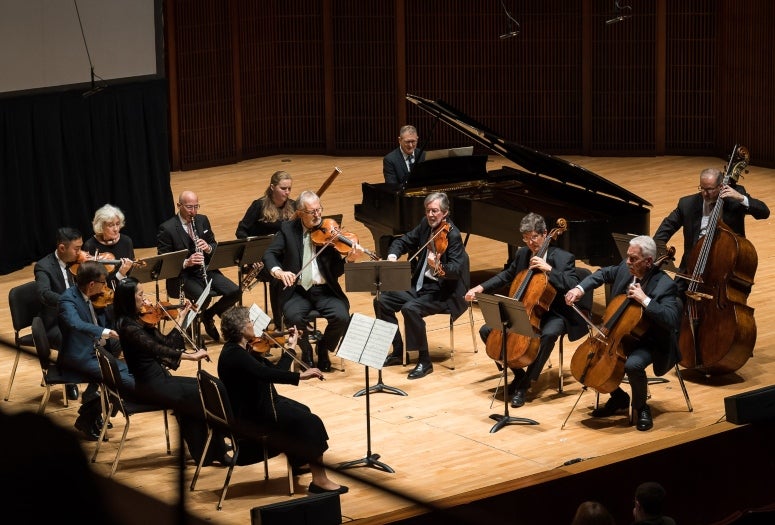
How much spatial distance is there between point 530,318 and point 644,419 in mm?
878

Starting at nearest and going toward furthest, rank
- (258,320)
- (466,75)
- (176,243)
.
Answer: (258,320)
(176,243)
(466,75)

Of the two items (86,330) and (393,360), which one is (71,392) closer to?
(86,330)

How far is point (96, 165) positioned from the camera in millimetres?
11195

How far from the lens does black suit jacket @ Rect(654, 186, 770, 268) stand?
7.80 meters

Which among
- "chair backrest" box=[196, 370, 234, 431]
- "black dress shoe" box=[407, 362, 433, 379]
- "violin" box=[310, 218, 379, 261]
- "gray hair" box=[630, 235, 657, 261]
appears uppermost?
"gray hair" box=[630, 235, 657, 261]

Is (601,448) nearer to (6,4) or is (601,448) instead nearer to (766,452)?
(766,452)

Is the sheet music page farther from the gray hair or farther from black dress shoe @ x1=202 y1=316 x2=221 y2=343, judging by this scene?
black dress shoe @ x1=202 y1=316 x2=221 y2=343

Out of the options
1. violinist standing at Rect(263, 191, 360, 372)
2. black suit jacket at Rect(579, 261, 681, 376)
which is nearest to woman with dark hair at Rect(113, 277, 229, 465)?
violinist standing at Rect(263, 191, 360, 372)

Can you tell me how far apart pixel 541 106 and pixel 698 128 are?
189cm

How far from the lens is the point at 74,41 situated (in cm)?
1092

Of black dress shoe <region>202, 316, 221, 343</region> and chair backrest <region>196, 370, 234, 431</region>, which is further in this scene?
black dress shoe <region>202, 316, 221, 343</region>

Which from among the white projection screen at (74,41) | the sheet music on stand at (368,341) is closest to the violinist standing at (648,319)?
the sheet music on stand at (368,341)

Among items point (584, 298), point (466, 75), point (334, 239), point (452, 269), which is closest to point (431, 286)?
point (452, 269)

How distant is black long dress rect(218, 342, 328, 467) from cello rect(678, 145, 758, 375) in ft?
8.39
